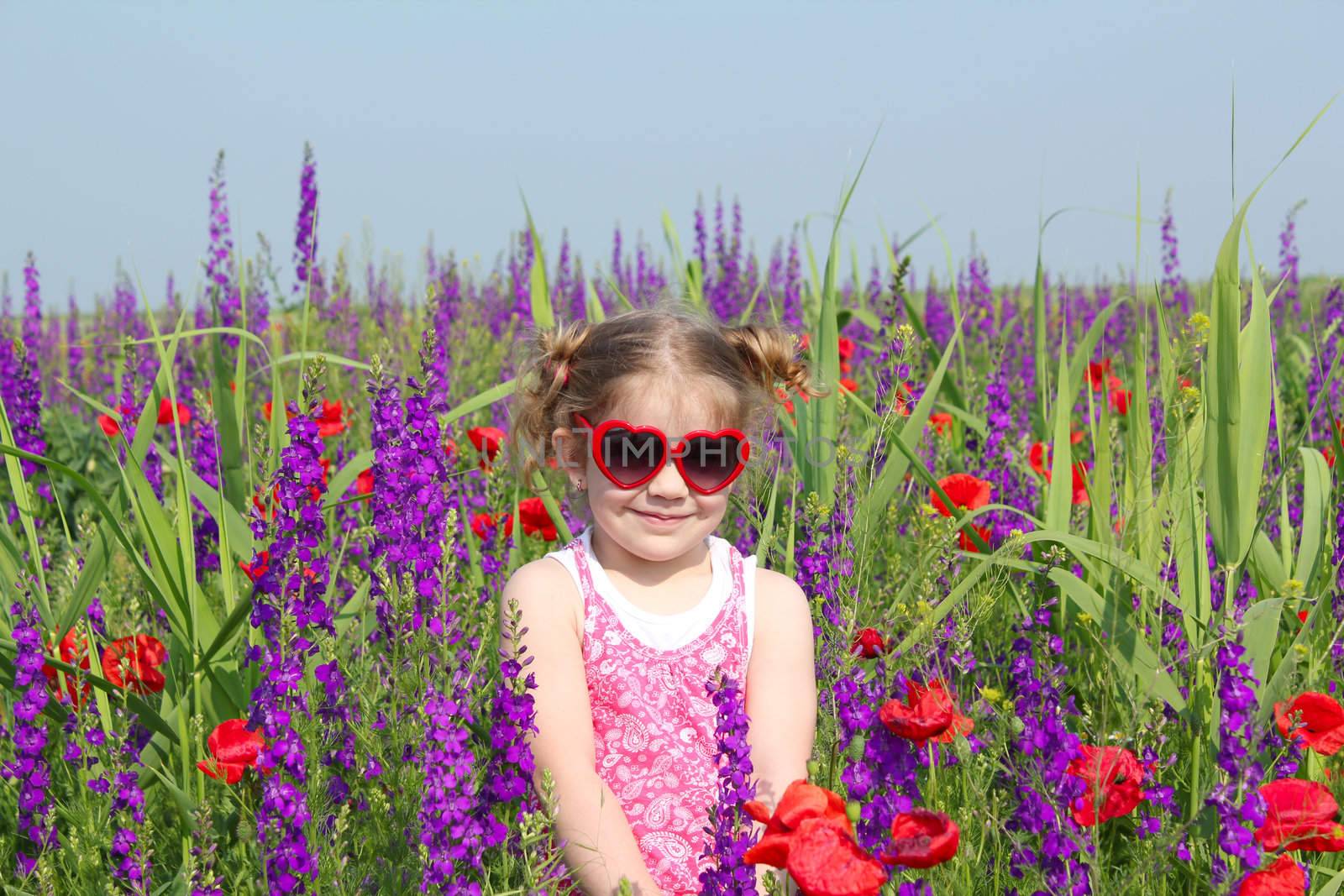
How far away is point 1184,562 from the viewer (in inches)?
102

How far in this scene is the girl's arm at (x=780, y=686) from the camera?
2441mm

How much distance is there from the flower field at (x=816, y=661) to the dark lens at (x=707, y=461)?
0.82ft

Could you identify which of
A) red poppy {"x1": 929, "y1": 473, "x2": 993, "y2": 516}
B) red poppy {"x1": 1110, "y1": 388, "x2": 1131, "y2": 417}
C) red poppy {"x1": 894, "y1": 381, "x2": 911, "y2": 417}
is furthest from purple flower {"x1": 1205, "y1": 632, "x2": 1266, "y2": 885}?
red poppy {"x1": 1110, "y1": 388, "x2": 1131, "y2": 417}

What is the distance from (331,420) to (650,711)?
6.64ft

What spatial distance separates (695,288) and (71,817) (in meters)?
2.78

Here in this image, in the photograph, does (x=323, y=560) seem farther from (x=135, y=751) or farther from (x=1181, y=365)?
(x=1181, y=365)

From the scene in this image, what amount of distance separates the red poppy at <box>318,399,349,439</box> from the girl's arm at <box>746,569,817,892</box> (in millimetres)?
1724

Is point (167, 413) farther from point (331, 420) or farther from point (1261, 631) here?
point (1261, 631)

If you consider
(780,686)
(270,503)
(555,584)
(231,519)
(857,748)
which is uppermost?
(270,503)

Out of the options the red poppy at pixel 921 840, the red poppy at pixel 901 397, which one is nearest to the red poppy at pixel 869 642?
the red poppy at pixel 901 397

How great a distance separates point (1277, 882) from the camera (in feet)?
5.71

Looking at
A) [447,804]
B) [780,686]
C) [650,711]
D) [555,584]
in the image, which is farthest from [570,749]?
[447,804]

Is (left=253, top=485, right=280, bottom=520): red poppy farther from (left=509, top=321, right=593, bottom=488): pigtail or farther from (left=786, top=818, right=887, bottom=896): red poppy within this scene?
(left=786, top=818, right=887, bottom=896): red poppy

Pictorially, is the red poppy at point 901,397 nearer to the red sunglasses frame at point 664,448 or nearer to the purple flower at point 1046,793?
the red sunglasses frame at point 664,448
